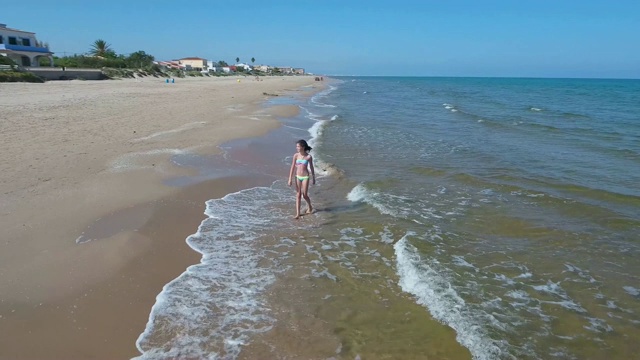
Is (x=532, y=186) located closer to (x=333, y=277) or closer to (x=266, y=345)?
(x=333, y=277)

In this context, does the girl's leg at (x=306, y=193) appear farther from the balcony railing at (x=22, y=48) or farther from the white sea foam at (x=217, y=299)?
the balcony railing at (x=22, y=48)

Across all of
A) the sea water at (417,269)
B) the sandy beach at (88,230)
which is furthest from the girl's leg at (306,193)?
the sandy beach at (88,230)

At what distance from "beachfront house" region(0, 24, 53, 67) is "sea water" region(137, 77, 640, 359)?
56.0 m

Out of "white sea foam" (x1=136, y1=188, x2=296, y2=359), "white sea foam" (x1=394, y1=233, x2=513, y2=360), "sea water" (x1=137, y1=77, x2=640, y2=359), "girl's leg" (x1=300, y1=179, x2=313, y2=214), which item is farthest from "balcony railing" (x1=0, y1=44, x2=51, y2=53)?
"white sea foam" (x1=394, y1=233, x2=513, y2=360)

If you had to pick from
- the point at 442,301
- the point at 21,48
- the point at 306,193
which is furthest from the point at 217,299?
the point at 21,48

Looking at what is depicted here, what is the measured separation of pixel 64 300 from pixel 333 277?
3.51 m

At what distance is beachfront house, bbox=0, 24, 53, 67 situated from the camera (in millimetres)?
51906

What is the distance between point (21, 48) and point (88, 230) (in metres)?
60.8

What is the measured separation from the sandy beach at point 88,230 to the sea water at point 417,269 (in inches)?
17.6

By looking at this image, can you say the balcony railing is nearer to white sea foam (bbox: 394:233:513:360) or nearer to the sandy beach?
the sandy beach

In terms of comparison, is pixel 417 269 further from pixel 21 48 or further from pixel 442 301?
pixel 21 48

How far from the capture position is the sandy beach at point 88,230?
15.1 ft

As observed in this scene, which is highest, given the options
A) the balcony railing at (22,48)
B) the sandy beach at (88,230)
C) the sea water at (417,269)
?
the balcony railing at (22,48)

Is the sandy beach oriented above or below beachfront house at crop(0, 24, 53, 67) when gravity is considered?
below
